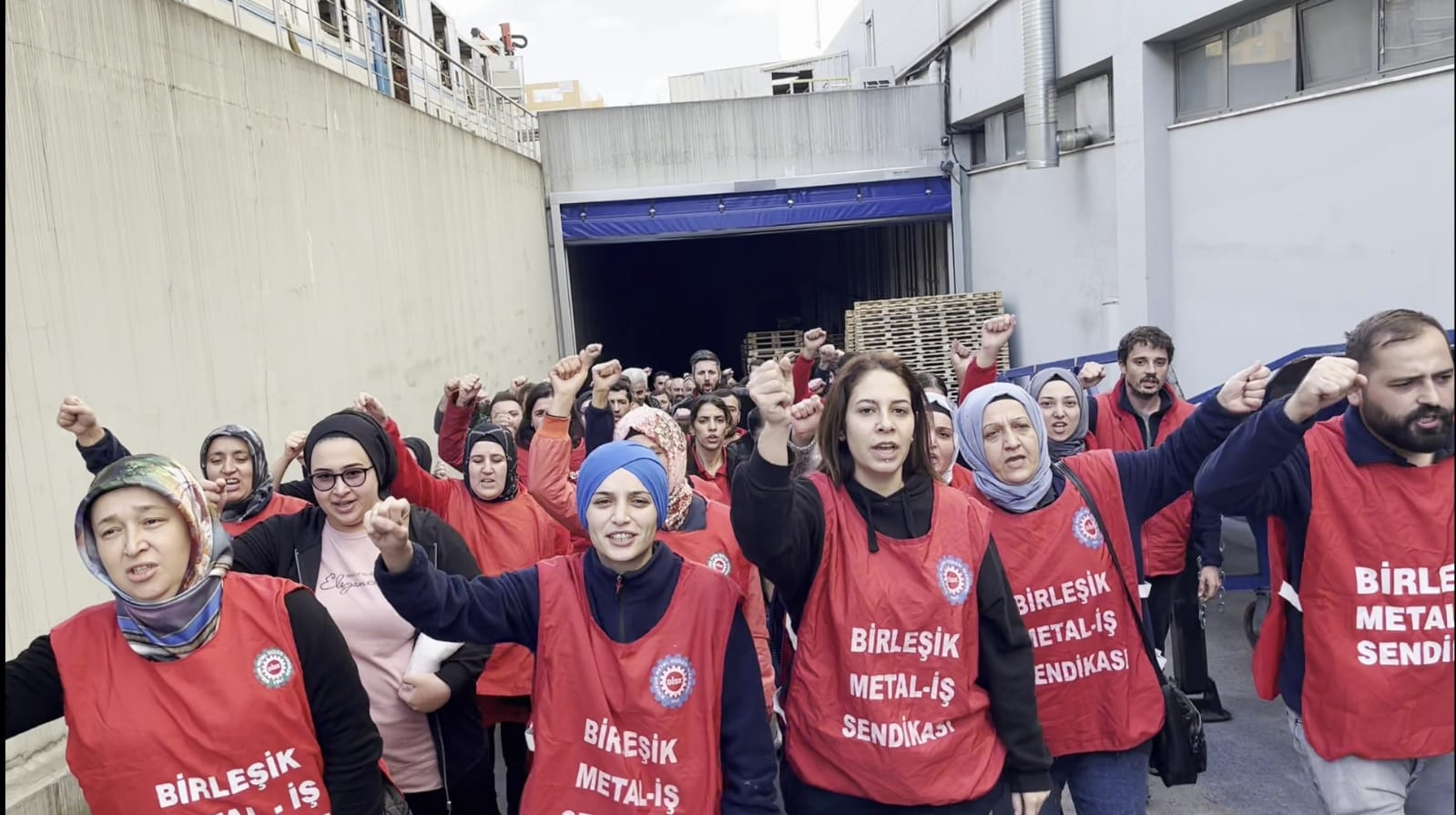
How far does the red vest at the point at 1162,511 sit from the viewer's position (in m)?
4.63

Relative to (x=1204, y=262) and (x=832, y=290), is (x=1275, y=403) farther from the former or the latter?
(x=832, y=290)

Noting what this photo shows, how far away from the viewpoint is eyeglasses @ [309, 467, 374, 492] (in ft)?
10.0

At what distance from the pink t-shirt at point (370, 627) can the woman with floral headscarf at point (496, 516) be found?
27.3 inches

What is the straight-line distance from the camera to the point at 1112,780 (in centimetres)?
298

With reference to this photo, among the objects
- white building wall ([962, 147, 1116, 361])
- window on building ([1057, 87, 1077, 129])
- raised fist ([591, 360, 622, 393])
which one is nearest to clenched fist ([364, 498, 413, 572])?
raised fist ([591, 360, 622, 393])

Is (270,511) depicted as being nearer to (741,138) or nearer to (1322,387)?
(1322,387)

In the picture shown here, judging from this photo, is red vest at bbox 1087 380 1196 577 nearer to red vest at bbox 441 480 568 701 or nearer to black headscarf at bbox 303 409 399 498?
red vest at bbox 441 480 568 701

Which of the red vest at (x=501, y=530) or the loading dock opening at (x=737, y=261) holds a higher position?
the loading dock opening at (x=737, y=261)

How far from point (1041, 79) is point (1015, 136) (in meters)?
2.21

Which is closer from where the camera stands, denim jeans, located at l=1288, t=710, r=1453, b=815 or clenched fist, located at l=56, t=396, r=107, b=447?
denim jeans, located at l=1288, t=710, r=1453, b=815

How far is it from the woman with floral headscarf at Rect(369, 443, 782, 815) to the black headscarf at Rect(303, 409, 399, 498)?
82cm

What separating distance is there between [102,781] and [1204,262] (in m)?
8.82

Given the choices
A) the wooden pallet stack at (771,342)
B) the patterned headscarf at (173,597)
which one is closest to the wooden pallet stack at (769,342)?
the wooden pallet stack at (771,342)

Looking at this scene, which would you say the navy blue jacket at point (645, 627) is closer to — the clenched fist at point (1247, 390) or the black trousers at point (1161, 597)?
the clenched fist at point (1247, 390)
